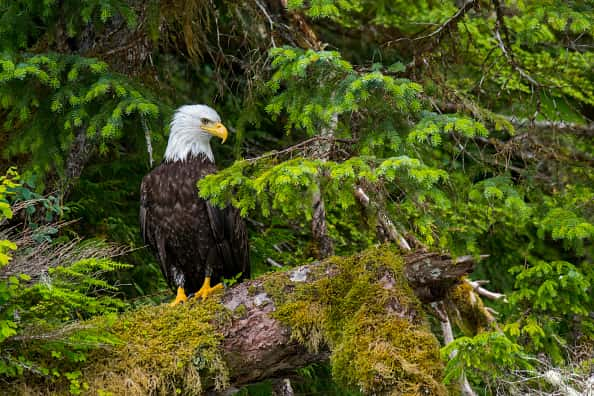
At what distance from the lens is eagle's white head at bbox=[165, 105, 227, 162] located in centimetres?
588

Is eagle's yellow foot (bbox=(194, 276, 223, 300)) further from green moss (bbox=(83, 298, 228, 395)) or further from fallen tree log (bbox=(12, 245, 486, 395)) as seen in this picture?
green moss (bbox=(83, 298, 228, 395))

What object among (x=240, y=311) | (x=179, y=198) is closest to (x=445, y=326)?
(x=240, y=311)

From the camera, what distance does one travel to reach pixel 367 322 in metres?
4.39

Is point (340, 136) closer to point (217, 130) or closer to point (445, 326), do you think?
point (217, 130)

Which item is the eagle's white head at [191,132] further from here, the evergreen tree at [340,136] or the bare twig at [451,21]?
the bare twig at [451,21]

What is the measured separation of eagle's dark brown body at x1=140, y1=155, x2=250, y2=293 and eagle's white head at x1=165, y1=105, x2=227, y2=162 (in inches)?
2.9

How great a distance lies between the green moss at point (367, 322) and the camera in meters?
4.13

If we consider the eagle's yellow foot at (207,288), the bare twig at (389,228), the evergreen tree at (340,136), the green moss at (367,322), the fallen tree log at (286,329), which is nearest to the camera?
the green moss at (367,322)

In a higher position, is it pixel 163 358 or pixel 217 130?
pixel 217 130

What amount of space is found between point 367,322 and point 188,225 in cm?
189

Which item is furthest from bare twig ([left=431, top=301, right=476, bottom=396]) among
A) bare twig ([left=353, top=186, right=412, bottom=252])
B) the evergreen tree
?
bare twig ([left=353, top=186, right=412, bottom=252])

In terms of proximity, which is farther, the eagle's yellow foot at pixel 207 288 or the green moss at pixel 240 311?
the eagle's yellow foot at pixel 207 288

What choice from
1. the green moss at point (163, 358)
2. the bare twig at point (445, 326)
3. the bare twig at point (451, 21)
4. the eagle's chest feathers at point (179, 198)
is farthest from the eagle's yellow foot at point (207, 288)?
the bare twig at point (451, 21)

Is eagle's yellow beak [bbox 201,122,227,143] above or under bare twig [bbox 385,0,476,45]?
under
